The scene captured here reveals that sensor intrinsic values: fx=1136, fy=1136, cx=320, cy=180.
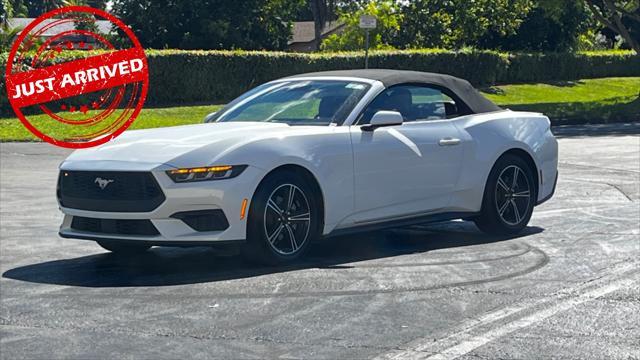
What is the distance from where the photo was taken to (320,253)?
9633 millimetres

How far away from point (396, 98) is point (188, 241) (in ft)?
8.24

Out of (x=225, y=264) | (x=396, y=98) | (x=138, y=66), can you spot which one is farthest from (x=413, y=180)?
(x=138, y=66)

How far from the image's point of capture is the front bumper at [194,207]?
8.36 m

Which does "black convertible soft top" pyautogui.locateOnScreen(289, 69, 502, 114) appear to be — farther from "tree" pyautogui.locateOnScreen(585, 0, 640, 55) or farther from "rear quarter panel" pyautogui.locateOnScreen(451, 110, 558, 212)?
"tree" pyautogui.locateOnScreen(585, 0, 640, 55)

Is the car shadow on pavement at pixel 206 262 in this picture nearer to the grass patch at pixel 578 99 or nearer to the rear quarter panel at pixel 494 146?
the rear quarter panel at pixel 494 146

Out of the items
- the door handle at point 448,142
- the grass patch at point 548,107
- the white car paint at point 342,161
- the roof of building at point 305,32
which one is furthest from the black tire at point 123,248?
the roof of building at point 305,32

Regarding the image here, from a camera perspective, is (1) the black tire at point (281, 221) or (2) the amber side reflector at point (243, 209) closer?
(2) the amber side reflector at point (243, 209)

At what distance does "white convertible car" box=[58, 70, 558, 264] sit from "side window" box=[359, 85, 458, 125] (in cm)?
1

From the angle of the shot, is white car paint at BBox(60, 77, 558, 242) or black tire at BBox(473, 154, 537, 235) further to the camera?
black tire at BBox(473, 154, 537, 235)

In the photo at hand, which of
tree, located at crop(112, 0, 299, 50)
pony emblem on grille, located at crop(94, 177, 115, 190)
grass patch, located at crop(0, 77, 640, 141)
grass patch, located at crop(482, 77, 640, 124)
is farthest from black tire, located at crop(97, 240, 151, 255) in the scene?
tree, located at crop(112, 0, 299, 50)

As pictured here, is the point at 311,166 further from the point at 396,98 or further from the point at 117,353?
the point at 117,353

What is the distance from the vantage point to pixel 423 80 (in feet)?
33.6

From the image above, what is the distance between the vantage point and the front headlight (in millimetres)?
8367

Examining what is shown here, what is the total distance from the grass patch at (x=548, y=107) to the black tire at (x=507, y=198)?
17491 millimetres
